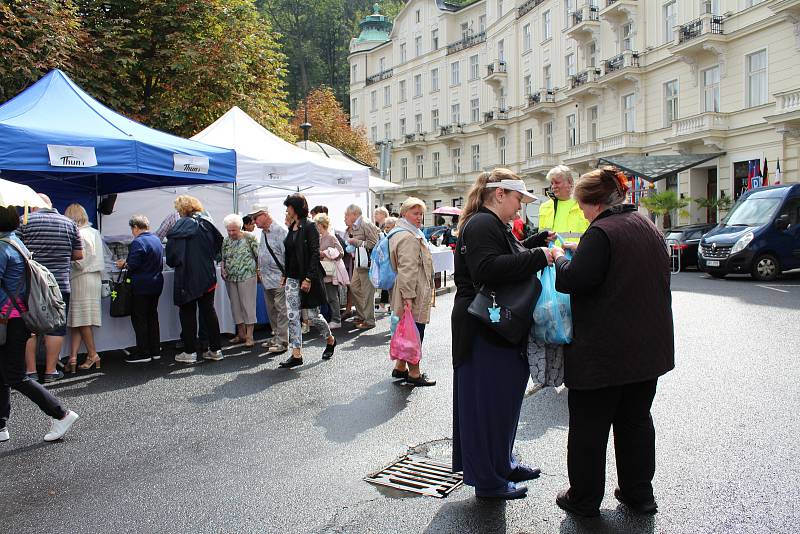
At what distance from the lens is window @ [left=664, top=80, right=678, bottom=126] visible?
1266 inches

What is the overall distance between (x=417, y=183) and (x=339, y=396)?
51.8 m

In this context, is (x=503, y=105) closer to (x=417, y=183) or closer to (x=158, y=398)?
(x=417, y=183)

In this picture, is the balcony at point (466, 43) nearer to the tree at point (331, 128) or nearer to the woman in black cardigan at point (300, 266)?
the tree at point (331, 128)

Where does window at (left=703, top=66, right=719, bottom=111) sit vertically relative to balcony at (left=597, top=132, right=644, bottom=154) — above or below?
above

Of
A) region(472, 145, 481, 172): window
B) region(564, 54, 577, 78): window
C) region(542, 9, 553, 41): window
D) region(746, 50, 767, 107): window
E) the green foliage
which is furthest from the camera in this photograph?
region(472, 145, 481, 172): window

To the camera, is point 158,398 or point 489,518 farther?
point 158,398

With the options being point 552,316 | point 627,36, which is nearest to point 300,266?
point 552,316

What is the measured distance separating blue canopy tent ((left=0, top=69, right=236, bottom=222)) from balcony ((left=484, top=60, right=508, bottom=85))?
3993 centimetres

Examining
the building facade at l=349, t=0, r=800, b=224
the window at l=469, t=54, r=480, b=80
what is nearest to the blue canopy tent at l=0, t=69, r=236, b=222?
the building facade at l=349, t=0, r=800, b=224

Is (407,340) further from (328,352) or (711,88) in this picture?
(711,88)

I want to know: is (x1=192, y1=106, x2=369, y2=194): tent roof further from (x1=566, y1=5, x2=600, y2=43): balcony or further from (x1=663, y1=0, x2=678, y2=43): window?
(x1=566, y1=5, x2=600, y2=43): balcony

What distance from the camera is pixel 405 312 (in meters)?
6.90

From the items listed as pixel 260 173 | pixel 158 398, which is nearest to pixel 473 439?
pixel 158 398

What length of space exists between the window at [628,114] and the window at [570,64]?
524 centimetres
